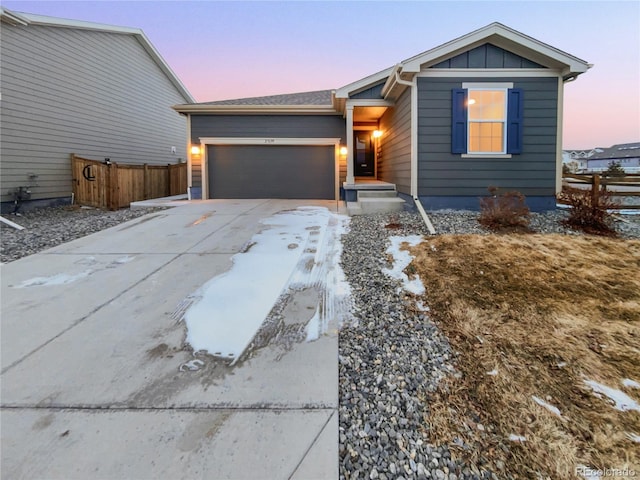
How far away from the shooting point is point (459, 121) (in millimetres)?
7434

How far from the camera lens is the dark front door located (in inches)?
525

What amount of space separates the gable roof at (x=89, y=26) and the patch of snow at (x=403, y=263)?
1048 cm

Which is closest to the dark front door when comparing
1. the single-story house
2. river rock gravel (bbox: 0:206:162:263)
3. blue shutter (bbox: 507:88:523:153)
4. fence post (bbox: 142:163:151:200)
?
blue shutter (bbox: 507:88:523:153)

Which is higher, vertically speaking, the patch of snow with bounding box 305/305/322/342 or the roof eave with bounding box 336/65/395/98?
the roof eave with bounding box 336/65/395/98

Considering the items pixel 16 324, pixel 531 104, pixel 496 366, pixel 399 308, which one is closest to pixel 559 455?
pixel 496 366

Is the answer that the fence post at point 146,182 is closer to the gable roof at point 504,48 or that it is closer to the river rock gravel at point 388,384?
the gable roof at point 504,48

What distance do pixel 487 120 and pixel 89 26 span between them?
11.6 metres

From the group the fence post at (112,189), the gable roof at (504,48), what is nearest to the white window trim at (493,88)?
the gable roof at (504,48)

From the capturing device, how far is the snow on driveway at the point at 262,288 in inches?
117

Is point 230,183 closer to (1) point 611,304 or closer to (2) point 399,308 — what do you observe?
(2) point 399,308

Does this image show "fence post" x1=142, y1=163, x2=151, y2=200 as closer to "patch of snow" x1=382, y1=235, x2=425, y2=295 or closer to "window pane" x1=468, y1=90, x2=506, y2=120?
"patch of snow" x1=382, y1=235, x2=425, y2=295

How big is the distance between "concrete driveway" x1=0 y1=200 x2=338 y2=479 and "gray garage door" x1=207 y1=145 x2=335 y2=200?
7859 millimetres

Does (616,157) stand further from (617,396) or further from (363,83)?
(617,396)

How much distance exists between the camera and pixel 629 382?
7.72 feet
